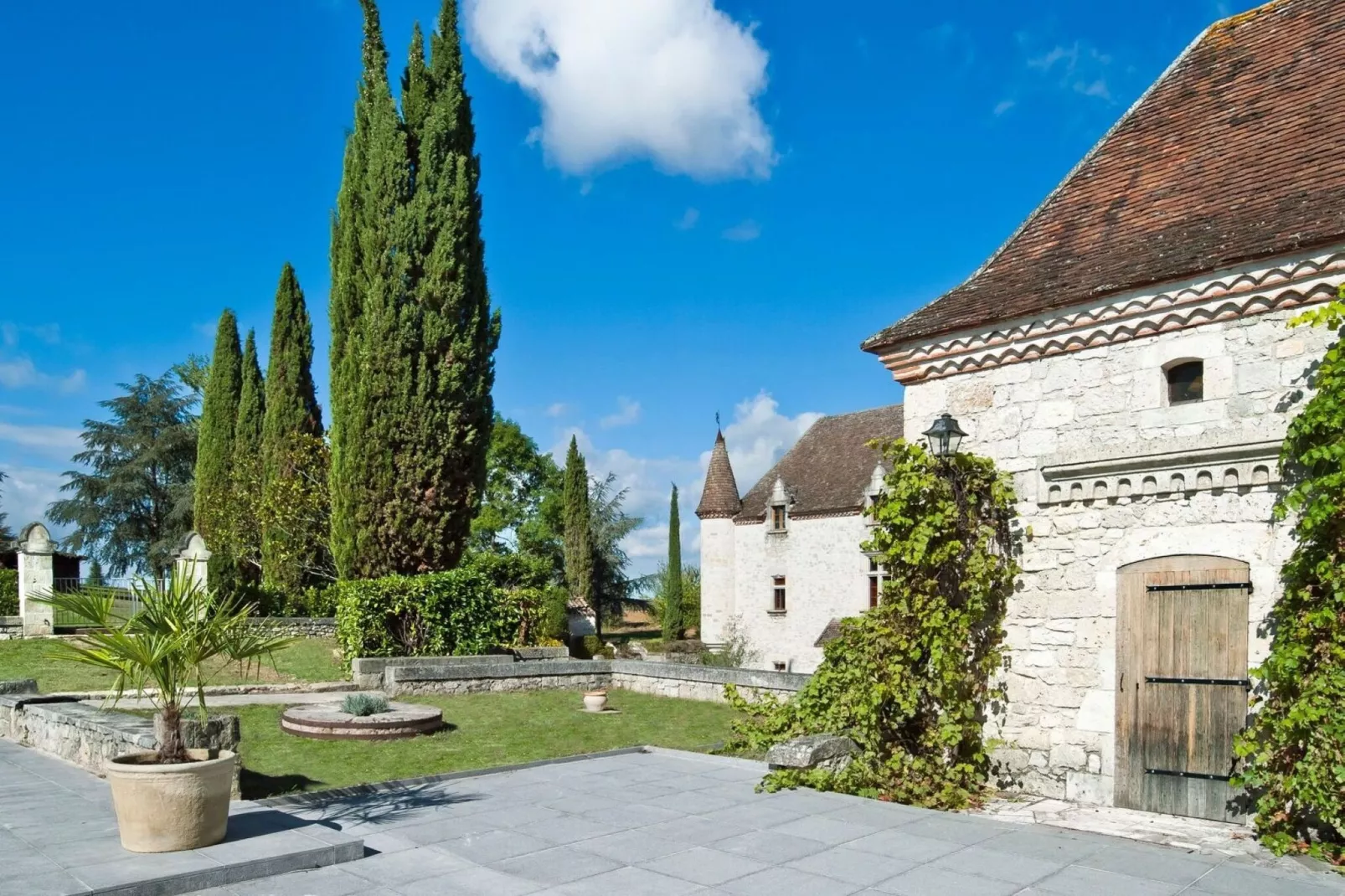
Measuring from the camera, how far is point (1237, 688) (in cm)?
736

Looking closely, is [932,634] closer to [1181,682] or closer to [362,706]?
[1181,682]


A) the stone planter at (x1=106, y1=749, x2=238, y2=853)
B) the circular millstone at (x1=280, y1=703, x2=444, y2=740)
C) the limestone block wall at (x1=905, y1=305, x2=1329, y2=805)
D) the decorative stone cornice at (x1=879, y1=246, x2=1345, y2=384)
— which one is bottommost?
the circular millstone at (x1=280, y1=703, x2=444, y2=740)

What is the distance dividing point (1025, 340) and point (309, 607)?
22301 mm

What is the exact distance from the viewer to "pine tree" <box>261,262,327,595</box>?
25989 mm

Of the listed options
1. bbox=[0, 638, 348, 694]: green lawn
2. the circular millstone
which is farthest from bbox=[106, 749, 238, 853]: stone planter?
bbox=[0, 638, 348, 694]: green lawn

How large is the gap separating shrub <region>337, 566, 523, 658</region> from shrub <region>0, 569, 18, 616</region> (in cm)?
1052

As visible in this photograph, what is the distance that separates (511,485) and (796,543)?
18493 millimetres

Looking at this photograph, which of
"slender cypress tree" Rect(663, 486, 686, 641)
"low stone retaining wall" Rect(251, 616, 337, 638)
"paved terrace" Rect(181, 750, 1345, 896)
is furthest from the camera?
"slender cypress tree" Rect(663, 486, 686, 641)

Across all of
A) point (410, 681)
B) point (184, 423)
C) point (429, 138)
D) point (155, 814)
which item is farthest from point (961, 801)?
point (184, 423)

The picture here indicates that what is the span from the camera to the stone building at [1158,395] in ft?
24.1

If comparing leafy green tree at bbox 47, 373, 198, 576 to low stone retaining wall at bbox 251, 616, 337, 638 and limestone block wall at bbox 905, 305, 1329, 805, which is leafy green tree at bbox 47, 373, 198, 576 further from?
limestone block wall at bbox 905, 305, 1329, 805

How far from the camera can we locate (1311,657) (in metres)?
6.64

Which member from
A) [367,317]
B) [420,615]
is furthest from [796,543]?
[367,317]

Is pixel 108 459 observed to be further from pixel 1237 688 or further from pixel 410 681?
pixel 1237 688
